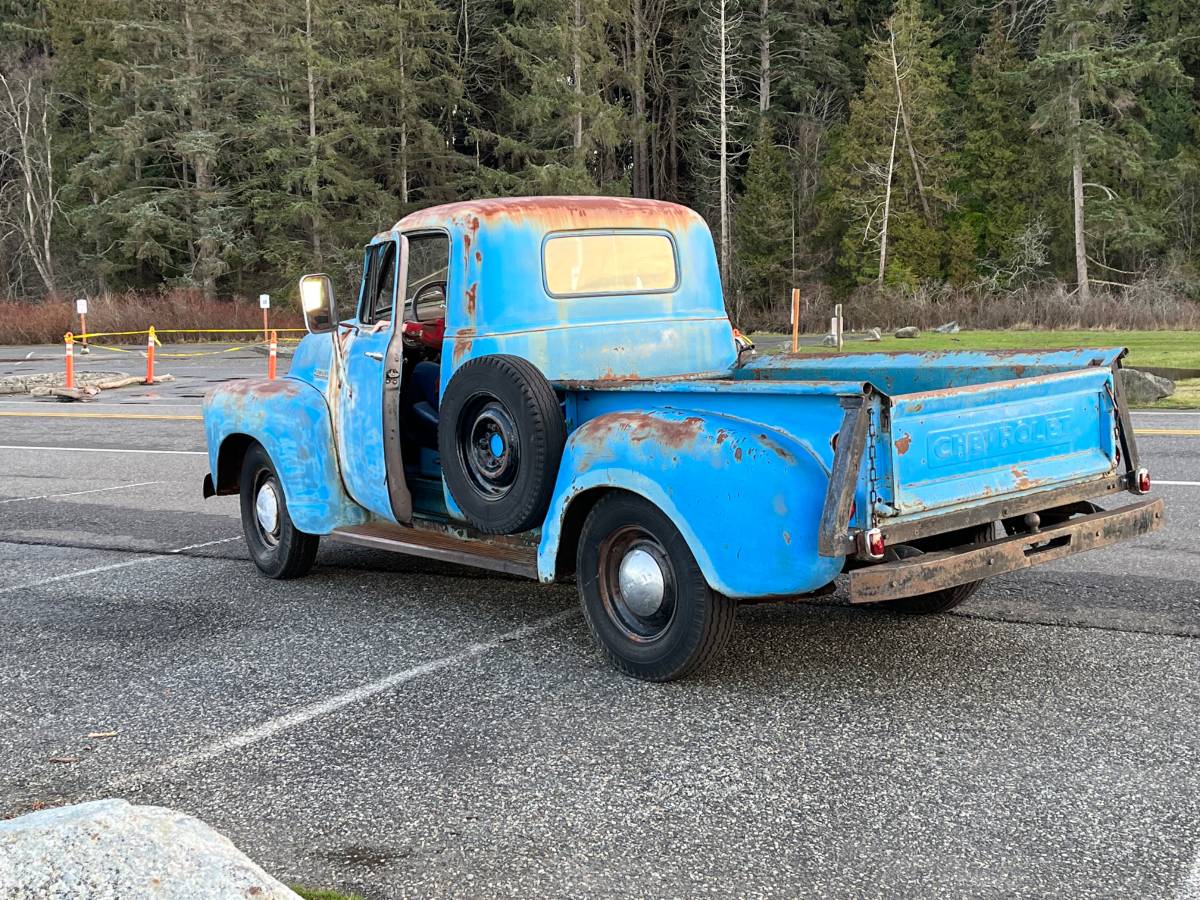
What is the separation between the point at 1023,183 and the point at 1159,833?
56289mm

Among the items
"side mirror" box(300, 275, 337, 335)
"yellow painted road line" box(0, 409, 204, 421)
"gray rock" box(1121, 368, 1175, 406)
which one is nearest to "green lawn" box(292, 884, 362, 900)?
"side mirror" box(300, 275, 337, 335)

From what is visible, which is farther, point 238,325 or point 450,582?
point 238,325

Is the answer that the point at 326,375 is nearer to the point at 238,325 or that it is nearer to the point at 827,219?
the point at 238,325

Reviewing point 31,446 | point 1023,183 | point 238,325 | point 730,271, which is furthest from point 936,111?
point 31,446

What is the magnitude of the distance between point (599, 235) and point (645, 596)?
220 centimetres

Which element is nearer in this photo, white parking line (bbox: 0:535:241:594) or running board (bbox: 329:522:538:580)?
running board (bbox: 329:522:538:580)

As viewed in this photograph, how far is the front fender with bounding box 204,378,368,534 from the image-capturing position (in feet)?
22.2

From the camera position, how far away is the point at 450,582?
7113 mm

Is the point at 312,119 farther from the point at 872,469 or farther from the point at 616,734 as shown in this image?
the point at 872,469

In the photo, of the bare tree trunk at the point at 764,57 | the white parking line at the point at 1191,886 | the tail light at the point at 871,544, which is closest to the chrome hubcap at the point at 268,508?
the tail light at the point at 871,544

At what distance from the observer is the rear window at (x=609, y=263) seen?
6223 millimetres

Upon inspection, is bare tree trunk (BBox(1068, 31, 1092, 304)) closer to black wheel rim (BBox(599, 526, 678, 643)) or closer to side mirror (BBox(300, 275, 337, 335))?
side mirror (BBox(300, 275, 337, 335))

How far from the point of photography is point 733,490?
4.55 metres

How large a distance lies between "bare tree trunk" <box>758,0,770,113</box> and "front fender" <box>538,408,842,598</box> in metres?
61.5
